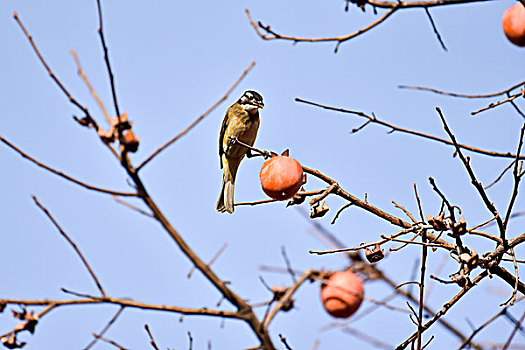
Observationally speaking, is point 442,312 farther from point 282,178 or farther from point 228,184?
point 228,184

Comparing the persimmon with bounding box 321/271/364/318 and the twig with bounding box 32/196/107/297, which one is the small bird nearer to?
the persimmon with bounding box 321/271/364/318

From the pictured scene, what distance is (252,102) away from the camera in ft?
20.2

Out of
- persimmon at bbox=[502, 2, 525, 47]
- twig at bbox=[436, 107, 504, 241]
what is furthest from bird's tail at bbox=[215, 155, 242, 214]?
twig at bbox=[436, 107, 504, 241]

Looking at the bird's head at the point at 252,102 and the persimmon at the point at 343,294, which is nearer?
the persimmon at the point at 343,294

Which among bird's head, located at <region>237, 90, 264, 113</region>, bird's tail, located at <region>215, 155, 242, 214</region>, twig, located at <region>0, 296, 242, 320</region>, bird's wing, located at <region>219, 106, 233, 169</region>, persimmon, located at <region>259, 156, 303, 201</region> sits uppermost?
bird's head, located at <region>237, 90, 264, 113</region>

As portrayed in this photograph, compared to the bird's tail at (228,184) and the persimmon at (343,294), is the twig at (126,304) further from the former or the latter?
the bird's tail at (228,184)

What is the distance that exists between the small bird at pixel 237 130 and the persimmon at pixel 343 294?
9.57 ft

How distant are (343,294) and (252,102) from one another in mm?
3498

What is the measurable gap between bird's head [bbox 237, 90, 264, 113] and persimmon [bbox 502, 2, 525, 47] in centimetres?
299

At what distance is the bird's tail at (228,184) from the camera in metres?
5.55

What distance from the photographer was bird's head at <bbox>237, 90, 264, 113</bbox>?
6.16m

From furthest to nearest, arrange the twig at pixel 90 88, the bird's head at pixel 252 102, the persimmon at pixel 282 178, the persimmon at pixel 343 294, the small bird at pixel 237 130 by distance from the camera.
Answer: the bird's head at pixel 252 102 < the small bird at pixel 237 130 < the persimmon at pixel 343 294 < the persimmon at pixel 282 178 < the twig at pixel 90 88

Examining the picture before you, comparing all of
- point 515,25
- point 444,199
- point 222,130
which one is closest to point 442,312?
point 444,199

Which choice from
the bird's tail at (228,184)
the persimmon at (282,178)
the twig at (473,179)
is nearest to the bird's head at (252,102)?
the bird's tail at (228,184)
